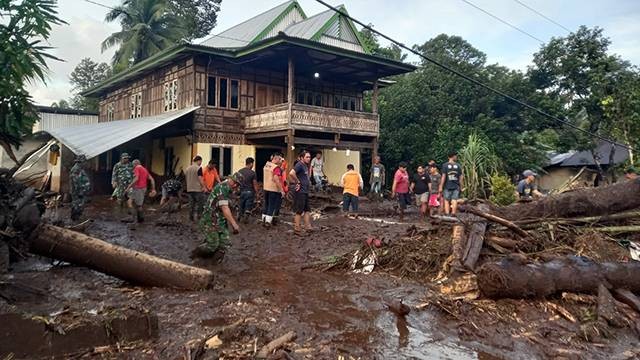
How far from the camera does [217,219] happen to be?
6527 mm

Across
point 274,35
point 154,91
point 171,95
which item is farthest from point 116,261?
point 154,91

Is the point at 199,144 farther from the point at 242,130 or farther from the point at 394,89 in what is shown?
the point at 394,89

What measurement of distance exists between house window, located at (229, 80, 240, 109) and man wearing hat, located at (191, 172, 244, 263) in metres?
12.6

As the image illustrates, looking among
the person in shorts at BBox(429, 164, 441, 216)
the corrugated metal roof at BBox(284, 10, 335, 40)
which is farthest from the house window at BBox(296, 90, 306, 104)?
the person in shorts at BBox(429, 164, 441, 216)

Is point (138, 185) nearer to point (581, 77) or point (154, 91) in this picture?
point (154, 91)

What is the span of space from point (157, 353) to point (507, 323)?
11.8ft

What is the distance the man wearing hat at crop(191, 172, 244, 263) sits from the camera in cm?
646

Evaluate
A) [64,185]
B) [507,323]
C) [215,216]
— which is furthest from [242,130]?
[507,323]

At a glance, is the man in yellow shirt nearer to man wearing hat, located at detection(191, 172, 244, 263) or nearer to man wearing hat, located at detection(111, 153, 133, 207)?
man wearing hat, located at detection(191, 172, 244, 263)

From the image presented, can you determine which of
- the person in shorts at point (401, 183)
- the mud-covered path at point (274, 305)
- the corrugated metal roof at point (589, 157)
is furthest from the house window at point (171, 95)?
the corrugated metal roof at point (589, 157)

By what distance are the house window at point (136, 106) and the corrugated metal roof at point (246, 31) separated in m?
4.97

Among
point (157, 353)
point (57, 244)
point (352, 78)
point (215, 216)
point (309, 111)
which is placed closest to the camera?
point (157, 353)

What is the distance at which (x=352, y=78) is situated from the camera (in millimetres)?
21297

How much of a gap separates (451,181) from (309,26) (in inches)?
557
